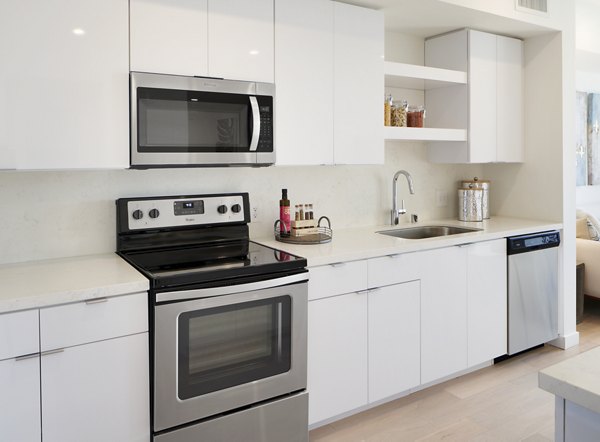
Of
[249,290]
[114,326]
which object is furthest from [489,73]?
[114,326]

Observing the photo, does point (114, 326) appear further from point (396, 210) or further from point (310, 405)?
point (396, 210)

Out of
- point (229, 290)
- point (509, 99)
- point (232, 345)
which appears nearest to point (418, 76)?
point (509, 99)

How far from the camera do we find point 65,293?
177cm

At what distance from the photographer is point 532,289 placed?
3393 millimetres

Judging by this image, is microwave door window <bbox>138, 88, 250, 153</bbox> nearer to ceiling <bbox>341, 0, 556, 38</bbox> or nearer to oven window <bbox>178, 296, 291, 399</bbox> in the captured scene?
oven window <bbox>178, 296, 291, 399</bbox>

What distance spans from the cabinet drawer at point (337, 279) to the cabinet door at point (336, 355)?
0.12 feet

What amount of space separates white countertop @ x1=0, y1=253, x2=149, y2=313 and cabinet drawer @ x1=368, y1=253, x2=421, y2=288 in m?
1.17

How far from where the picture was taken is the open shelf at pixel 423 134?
3062 mm

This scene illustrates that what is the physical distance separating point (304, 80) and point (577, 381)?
2.00 metres

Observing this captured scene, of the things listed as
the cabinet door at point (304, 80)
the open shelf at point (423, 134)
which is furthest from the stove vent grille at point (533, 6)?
the cabinet door at point (304, 80)

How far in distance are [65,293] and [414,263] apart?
1.75 m

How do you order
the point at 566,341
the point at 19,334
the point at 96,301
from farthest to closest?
1. the point at 566,341
2. the point at 96,301
3. the point at 19,334

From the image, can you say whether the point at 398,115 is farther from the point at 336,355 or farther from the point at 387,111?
the point at 336,355

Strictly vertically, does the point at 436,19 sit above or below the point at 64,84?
above
